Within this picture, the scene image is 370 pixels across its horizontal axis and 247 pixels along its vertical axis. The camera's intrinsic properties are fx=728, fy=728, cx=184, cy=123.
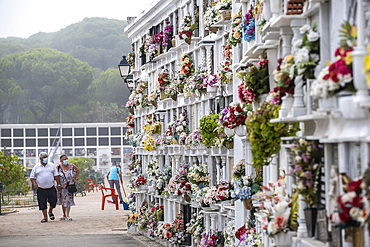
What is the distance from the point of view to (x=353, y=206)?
4082mm

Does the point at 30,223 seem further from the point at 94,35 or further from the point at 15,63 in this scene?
the point at 94,35

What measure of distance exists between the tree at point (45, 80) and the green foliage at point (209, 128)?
55939 millimetres

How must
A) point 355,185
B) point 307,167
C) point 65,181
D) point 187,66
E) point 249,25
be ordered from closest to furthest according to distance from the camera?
point 355,185 < point 307,167 < point 249,25 < point 187,66 < point 65,181

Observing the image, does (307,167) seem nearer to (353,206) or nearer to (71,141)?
(353,206)

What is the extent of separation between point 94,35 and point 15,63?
→ 81.8ft

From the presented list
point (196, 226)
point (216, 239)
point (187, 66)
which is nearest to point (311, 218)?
point (216, 239)

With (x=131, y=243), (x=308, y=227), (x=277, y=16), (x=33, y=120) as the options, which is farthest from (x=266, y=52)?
(x=33, y=120)

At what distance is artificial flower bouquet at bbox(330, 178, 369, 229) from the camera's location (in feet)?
13.2

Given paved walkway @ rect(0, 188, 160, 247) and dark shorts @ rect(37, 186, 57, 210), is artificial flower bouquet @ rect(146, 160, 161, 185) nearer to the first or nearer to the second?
paved walkway @ rect(0, 188, 160, 247)

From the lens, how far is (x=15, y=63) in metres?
69.8

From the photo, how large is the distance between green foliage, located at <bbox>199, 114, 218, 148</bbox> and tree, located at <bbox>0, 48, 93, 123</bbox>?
184ft

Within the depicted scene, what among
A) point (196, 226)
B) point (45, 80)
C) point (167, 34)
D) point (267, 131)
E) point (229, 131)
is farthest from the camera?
point (45, 80)

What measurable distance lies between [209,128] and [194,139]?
3.77 feet

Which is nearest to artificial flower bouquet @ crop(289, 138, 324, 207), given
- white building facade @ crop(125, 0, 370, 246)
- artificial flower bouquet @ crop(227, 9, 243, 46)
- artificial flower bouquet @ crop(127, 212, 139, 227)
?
white building facade @ crop(125, 0, 370, 246)
